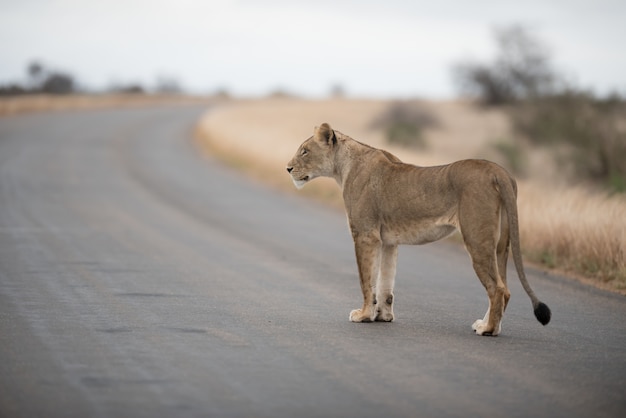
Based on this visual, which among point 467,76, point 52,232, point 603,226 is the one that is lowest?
point 52,232

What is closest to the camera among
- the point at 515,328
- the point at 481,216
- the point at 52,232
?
the point at 481,216

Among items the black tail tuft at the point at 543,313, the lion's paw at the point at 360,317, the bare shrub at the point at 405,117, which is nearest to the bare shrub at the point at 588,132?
the lion's paw at the point at 360,317

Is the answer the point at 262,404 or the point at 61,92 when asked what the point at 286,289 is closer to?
the point at 262,404

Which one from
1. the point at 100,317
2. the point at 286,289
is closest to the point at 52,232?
the point at 286,289

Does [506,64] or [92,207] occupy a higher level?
[506,64]

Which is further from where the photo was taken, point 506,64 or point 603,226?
point 506,64

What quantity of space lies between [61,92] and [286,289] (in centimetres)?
8998

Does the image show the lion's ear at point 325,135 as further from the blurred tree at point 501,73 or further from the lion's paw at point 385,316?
the blurred tree at point 501,73

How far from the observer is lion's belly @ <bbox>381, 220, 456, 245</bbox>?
8.19 meters

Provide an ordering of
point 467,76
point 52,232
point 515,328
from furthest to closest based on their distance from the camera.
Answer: point 467,76
point 52,232
point 515,328

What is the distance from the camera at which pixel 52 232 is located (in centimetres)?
1469

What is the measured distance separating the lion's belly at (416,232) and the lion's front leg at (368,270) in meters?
0.12

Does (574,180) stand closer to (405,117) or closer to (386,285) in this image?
(386,285)

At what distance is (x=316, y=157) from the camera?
30.9 feet
